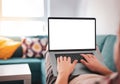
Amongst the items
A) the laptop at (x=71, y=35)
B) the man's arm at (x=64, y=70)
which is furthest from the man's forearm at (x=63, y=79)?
the laptop at (x=71, y=35)

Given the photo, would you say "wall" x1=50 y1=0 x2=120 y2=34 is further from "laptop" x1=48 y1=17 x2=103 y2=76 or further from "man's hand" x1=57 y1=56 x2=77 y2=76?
"man's hand" x1=57 y1=56 x2=77 y2=76

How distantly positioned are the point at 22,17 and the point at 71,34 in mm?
2531

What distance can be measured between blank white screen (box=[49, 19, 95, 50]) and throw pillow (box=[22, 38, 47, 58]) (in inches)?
72.3

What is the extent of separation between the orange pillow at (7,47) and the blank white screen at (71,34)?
1.87 meters

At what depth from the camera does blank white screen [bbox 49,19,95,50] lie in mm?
999

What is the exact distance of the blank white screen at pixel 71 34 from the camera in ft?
3.28

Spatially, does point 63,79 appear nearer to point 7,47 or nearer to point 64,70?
point 64,70

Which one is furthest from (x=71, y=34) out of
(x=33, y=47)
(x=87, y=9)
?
(x=87, y=9)

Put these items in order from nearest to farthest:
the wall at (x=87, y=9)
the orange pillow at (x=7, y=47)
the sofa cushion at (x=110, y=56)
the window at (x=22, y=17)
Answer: the sofa cushion at (x=110, y=56) → the wall at (x=87, y=9) → the orange pillow at (x=7, y=47) → the window at (x=22, y=17)

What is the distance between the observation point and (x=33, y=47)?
2934 millimetres

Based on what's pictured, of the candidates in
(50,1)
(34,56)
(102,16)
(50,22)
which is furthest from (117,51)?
(50,1)

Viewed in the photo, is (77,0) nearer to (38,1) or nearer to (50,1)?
(50,1)

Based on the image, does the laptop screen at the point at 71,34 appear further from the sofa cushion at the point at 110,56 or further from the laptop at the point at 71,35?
the sofa cushion at the point at 110,56

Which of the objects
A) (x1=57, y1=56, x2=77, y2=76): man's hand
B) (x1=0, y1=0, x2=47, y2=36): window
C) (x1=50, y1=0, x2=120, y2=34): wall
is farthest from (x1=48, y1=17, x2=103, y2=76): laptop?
(x1=0, y1=0, x2=47, y2=36): window
